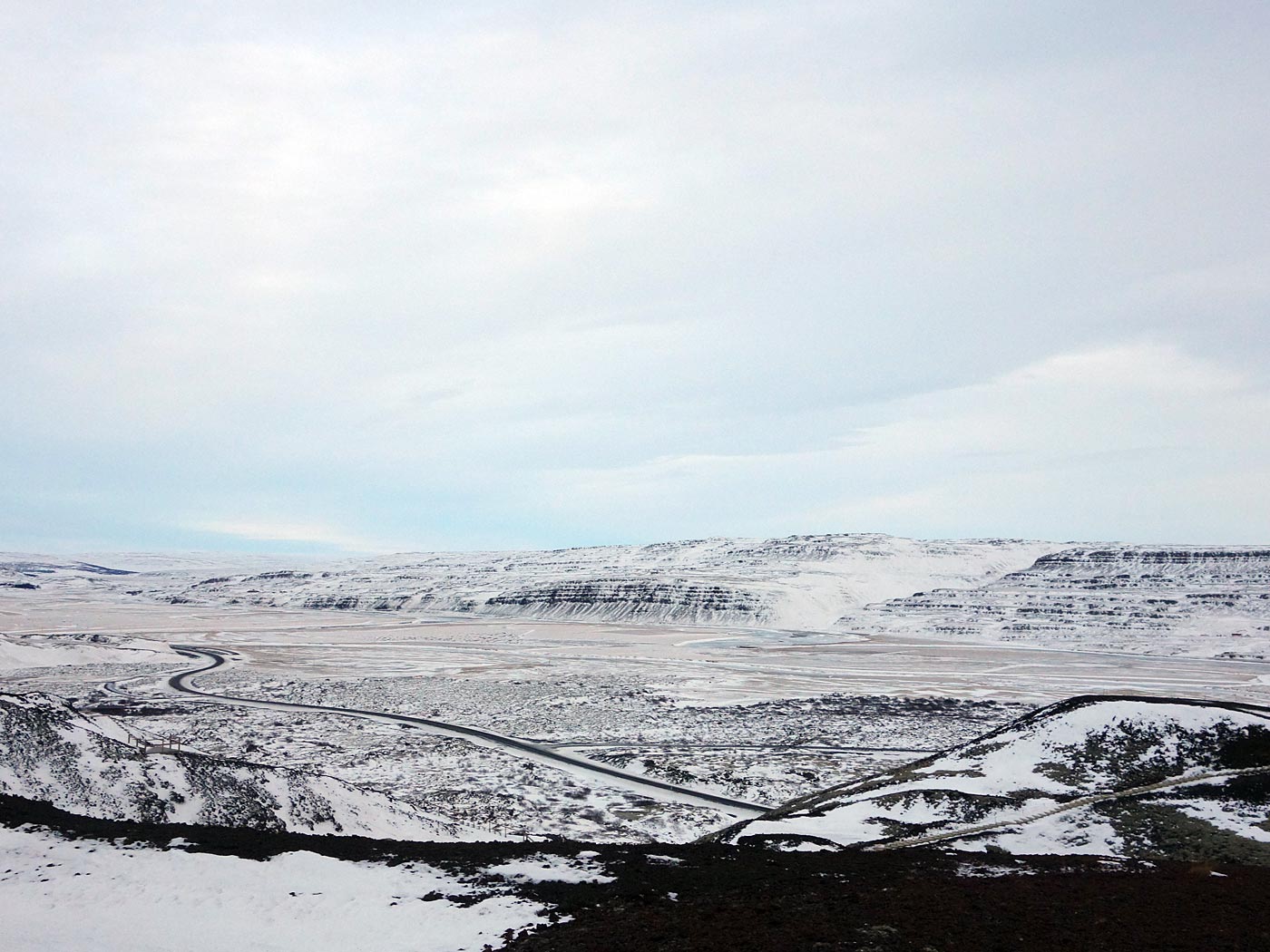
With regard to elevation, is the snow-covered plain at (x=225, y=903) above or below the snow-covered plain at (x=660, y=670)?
above

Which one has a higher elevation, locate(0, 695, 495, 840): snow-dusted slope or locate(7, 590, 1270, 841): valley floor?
locate(0, 695, 495, 840): snow-dusted slope

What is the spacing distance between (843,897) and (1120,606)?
121108mm

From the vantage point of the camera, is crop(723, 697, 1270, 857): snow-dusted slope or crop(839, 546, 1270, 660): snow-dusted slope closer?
crop(723, 697, 1270, 857): snow-dusted slope

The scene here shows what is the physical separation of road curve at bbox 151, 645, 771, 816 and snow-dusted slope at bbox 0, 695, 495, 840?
9.48 metres

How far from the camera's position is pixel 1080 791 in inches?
972

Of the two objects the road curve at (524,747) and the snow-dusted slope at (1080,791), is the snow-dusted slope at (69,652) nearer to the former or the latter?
the road curve at (524,747)

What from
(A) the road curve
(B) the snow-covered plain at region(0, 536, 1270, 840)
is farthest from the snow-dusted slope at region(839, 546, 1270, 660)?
(A) the road curve

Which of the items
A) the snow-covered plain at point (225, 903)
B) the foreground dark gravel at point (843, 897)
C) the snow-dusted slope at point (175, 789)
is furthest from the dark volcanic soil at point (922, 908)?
the snow-dusted slope at point (175, 789)

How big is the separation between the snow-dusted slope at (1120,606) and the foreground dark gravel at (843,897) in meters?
94.9

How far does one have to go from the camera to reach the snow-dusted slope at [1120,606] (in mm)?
103375

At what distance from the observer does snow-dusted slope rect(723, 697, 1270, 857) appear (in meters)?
20.5

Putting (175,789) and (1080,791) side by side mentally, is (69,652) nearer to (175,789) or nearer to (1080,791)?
(175,789)

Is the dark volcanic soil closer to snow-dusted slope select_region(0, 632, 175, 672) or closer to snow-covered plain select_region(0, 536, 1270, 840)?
snow-covered plain select_region(0, 536, 1270, 840)

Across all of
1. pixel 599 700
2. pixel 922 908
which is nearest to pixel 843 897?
pixel 922 908
